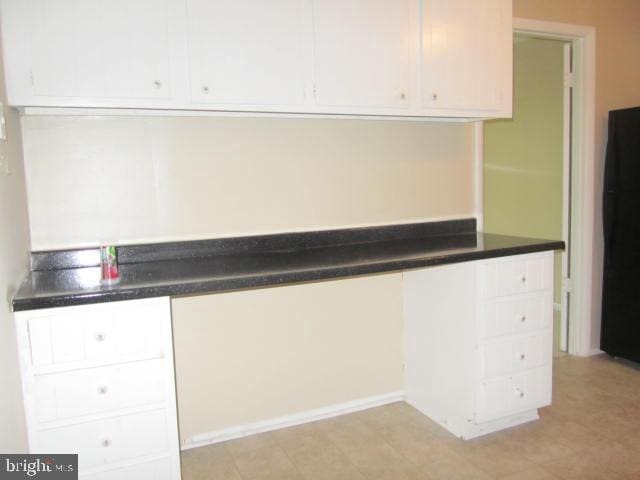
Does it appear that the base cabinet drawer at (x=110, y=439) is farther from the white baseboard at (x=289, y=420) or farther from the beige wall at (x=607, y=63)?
the beige wall at (x=607, y=63)

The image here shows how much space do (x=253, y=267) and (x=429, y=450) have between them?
117 cm

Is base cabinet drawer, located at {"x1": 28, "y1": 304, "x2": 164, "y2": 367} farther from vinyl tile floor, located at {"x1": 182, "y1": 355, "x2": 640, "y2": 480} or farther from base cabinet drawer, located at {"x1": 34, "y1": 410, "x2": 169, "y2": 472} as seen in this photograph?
vinyl tile floor, located at {"x1": 182, "y1": 355, "x2": 640, "y2": 480}

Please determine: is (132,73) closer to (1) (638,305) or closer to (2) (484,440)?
(2) (484,440)

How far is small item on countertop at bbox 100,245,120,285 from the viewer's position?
1.67m

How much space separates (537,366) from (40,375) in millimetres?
2084

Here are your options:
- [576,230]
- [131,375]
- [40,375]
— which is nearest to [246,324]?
[131,375]

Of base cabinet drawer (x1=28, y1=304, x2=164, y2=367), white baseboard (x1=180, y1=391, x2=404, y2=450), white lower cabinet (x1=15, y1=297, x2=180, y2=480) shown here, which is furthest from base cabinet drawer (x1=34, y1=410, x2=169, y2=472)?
white baseboard (x1=180, y1=391, x2=404, y2=450)

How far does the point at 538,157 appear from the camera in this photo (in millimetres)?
3576

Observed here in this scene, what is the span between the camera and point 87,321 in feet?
5.09

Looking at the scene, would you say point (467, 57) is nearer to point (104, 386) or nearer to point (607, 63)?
point (607, 63)

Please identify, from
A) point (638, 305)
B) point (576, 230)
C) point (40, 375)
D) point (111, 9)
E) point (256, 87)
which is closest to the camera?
point (40, 375)

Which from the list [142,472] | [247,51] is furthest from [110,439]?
[247,51]

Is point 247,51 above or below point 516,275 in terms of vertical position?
above

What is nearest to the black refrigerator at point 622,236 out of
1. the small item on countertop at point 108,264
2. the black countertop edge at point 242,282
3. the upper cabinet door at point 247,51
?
the black countertop edge at point 242,282
